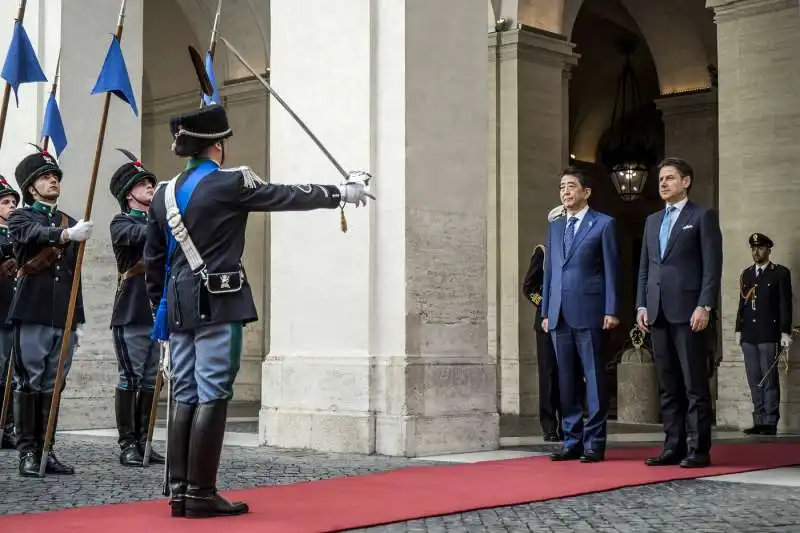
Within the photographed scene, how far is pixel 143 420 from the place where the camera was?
8570 mm

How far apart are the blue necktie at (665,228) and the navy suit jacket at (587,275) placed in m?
0.39

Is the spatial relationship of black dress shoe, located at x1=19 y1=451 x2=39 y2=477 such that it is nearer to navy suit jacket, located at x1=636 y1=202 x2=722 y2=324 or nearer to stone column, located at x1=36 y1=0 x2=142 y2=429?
stone column, located at x1=36 y1=0 x2=142 y2=429

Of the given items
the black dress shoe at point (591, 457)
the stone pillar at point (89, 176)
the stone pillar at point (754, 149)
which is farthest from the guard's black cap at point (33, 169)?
the stone pillar at point (754, 149)

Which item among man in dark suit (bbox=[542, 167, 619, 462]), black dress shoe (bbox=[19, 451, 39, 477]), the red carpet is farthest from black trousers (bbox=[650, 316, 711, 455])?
black dress shoe (bbox=[19, 451, 39, 477])

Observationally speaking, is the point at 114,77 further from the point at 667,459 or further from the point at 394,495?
the point at 667,459

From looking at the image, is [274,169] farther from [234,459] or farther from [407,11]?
[234,459]

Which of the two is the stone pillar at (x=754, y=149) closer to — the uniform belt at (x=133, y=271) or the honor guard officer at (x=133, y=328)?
the honor guard officer at (x=133, y=328)

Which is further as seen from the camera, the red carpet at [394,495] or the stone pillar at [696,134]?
the stone pillar at [696,134]

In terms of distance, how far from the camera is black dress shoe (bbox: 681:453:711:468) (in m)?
7.99

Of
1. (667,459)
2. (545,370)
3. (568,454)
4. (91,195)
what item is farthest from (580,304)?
(91,195)

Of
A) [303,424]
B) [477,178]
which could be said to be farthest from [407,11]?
[303,424]

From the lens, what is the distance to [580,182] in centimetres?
890

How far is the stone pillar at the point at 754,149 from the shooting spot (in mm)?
12680

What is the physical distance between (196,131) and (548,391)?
5.65 meters
